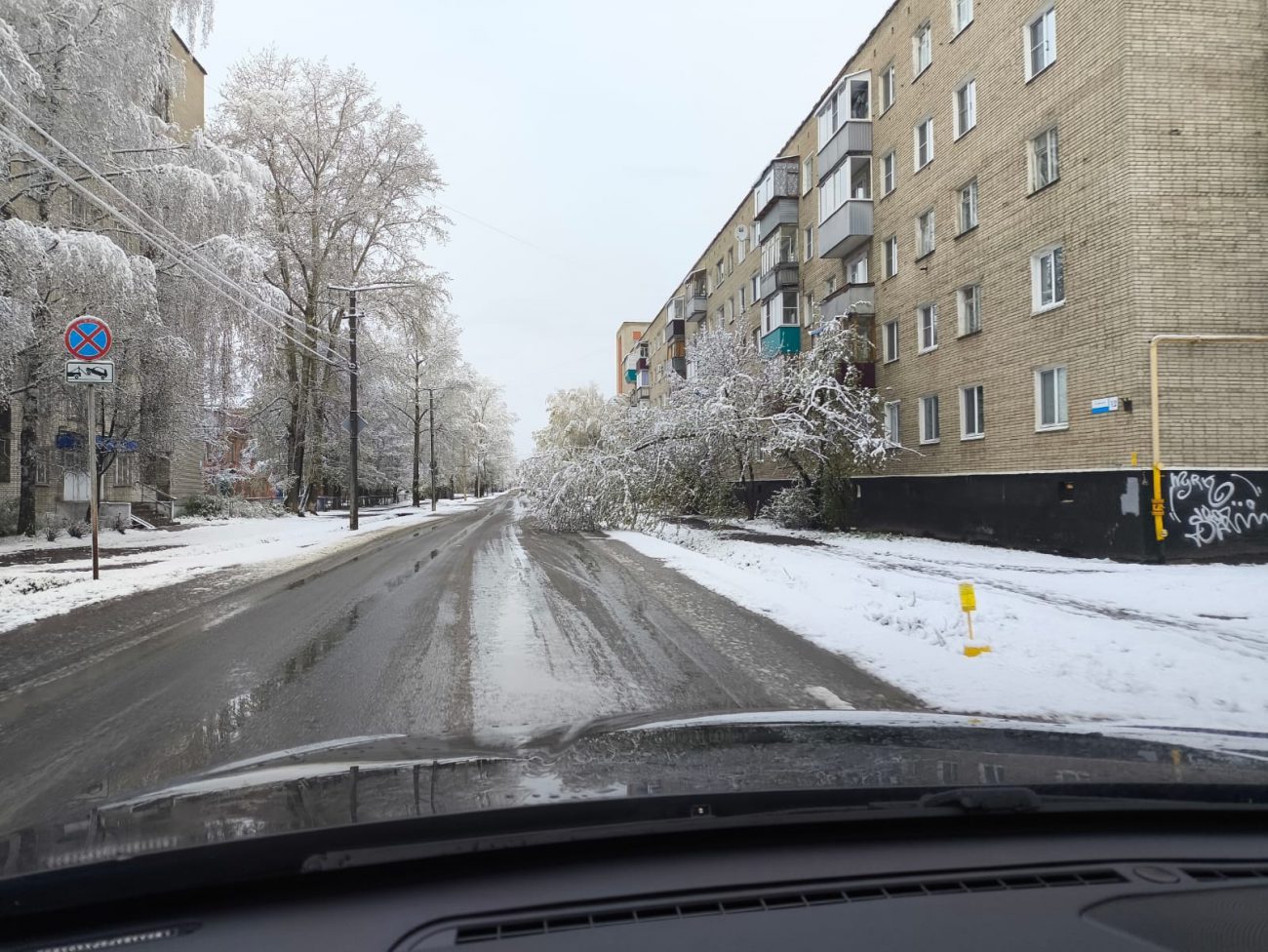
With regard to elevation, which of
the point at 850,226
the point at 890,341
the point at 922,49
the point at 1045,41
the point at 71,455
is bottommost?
the point at 71,455

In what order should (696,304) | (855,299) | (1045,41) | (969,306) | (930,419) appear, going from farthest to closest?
(696,304), (855,299), (930,419), (969,306), (1045,41)

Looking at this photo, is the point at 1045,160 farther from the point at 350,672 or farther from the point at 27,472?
the point at 27,472

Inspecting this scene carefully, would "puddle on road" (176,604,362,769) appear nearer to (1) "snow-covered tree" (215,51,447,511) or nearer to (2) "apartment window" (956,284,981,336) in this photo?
(2) "apartment window" (956,284,981,336)

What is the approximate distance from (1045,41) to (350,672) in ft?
58.8

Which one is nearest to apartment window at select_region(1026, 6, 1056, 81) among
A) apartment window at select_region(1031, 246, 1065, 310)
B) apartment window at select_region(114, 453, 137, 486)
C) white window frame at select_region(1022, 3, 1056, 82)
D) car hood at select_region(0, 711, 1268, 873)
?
white window frame at select_region(1022, 3, 1056, 82)

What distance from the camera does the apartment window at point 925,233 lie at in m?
21.1

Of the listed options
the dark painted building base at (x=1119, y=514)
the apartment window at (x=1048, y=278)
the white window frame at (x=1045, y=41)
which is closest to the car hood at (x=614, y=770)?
the dark painted building base at (x=1119, y=514)

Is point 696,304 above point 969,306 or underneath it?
above

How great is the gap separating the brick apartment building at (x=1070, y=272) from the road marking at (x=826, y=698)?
1044 cm

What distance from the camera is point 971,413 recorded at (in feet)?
62.7

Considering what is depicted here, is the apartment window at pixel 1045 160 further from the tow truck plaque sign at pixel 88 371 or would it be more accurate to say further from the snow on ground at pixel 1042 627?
the tow truck plaque sign at pixel 88 371

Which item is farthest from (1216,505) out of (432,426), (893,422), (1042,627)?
(432,426)

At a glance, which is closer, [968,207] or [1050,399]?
[1050,399]

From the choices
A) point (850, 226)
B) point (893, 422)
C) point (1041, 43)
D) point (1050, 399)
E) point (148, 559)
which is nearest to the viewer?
point (148, 559)
